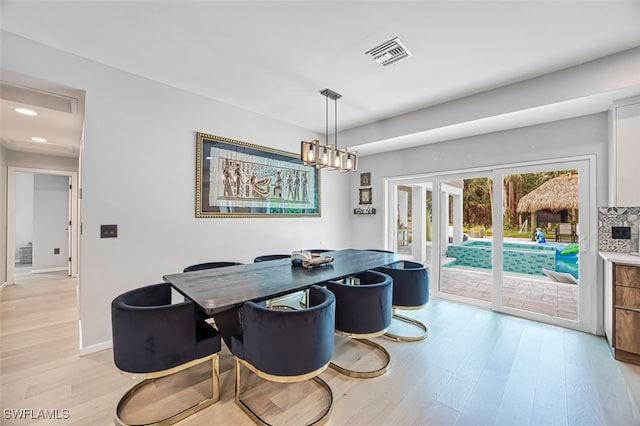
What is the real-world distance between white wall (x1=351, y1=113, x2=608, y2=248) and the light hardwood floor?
1863 mm

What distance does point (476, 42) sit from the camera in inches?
91.0

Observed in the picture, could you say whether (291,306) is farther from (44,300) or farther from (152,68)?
(44,300)

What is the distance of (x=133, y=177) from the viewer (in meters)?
2.86

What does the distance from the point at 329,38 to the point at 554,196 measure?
3.35 metres

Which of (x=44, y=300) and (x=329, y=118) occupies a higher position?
(x=329, y=118)

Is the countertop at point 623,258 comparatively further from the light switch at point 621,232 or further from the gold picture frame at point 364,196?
the gold picture frame at point 364,196

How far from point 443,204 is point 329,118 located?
229 centimetres

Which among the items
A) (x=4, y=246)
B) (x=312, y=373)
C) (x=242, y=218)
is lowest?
(x=312, y=373)

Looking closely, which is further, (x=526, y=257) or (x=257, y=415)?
(x=526, y=257)

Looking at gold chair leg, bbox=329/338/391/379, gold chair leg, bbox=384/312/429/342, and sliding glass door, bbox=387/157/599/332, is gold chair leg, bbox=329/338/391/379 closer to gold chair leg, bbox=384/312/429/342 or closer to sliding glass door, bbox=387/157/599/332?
gold chair leg, bbox=384/312/429/342

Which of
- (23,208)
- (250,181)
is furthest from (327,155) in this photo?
(23,208)

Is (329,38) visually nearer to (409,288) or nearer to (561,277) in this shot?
(409,288)

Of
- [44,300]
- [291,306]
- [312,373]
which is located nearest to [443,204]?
[291,306]
